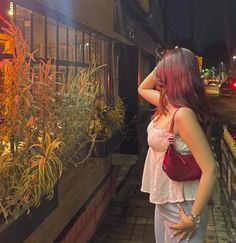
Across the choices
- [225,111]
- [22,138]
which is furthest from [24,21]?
[225,111]

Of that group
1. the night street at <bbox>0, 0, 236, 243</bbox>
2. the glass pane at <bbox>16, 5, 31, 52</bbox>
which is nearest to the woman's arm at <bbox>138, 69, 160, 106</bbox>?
the night street at <bbox>0, 0, 236, 243</bbox>

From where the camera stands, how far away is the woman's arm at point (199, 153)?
2.45m

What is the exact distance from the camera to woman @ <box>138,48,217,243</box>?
246cm

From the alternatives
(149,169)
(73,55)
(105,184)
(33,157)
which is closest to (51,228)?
(33,157)

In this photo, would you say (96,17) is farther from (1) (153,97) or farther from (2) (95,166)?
(1) (153,97)

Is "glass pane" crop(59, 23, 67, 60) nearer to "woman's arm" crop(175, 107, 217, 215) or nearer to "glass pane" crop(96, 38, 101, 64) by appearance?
"glass pane" crop(96, 38, 101, 64)

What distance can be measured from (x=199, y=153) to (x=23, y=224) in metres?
1.26

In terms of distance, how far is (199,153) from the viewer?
8.06ft

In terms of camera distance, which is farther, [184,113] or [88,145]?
[88,145]

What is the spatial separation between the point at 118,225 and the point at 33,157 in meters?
2.79

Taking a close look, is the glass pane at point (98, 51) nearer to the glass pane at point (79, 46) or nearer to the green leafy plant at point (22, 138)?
the glass pane at point (79, 46)

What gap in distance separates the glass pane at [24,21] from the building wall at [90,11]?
241 mm

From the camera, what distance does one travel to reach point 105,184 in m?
6.35

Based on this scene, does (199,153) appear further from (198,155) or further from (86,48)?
(86,48)
